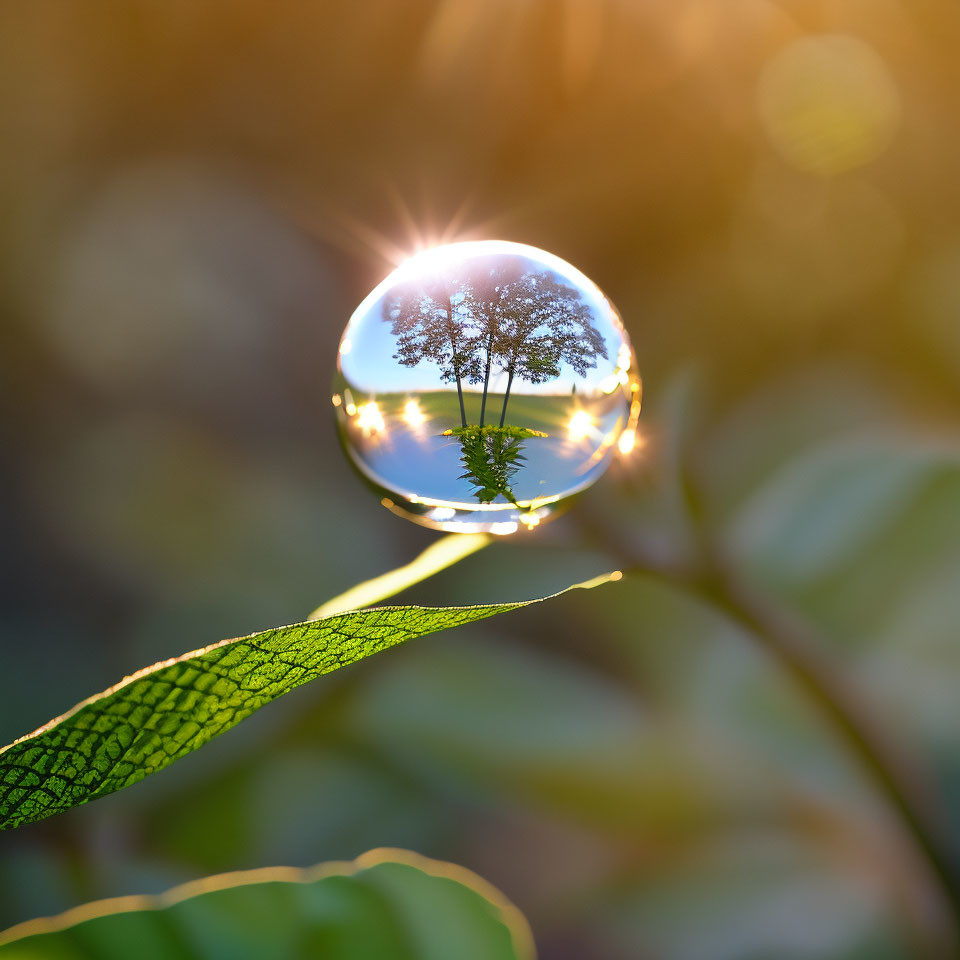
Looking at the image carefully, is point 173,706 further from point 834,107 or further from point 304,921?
point 834,107

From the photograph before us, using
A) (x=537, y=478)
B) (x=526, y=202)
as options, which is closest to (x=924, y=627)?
(x=537, y=478)

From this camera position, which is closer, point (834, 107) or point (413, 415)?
point (413, 415)

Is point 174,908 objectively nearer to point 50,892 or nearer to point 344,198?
point 50,892

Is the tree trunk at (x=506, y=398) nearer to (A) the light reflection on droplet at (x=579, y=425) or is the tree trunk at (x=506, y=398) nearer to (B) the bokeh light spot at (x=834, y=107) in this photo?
(A) the light reflection on droplet at (x=579, y=425)

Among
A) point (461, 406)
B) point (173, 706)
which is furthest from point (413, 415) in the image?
point (173, 706)

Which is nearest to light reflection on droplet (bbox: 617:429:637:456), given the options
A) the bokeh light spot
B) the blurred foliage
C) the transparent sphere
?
Answer: the blurred foliage

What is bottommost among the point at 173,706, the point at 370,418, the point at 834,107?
the point at 173,706

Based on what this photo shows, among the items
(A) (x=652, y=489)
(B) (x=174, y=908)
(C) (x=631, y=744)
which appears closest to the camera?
(B) (x=174, y=908)
